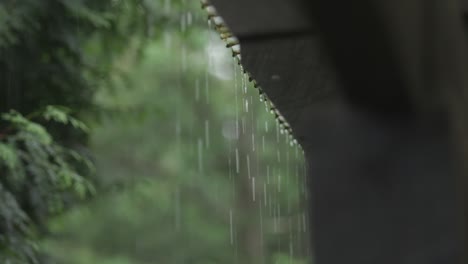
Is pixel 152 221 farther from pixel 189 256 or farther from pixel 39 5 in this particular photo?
pixel 39 5

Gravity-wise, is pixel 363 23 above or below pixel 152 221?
above

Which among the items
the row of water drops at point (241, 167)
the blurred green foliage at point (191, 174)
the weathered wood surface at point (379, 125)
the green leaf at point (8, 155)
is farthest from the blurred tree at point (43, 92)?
the row of water drops at point (241, 167)

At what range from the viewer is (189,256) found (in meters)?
15.0

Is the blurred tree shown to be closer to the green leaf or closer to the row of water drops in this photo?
the green leaf

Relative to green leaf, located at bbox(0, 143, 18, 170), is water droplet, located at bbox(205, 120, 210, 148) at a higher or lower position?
higher

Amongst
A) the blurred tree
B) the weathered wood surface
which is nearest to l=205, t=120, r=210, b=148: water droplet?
the blurred tree

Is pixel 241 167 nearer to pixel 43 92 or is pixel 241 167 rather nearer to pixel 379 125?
pixel 43 92

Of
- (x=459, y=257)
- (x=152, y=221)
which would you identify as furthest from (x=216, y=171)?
(x=459, y=257)

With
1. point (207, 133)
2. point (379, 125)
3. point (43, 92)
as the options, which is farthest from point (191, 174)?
point (379, 125)

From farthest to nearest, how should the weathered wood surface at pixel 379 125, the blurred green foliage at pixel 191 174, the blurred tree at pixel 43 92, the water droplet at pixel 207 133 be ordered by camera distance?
the water droplet at pixel 207 133 → the blurred green foliage at pixel 191 174 → the blurred tree at pixel 43 92 → the weathered wood surface at pixel 379 125

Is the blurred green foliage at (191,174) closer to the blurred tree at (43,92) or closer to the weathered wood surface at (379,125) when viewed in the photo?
the blurred tree at (43,92)

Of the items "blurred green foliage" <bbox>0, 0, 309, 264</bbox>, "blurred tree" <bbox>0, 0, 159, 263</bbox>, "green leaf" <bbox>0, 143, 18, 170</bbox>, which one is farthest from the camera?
"blurred green foliage" <bbox>0, 0, 309, 264</bbox>

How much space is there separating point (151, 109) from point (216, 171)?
419 inches

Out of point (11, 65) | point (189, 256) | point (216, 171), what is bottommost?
point (189, 256)
